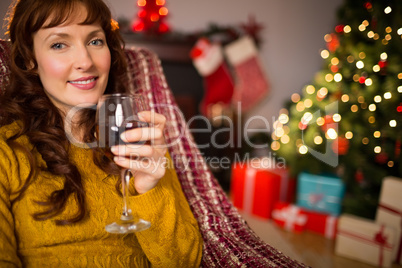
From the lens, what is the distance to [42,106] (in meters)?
1.06

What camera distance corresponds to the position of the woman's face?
0.98 meters

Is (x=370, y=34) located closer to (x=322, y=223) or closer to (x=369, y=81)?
(x=369, y=81)

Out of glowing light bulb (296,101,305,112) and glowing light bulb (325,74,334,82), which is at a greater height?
glowing light bulb (325,74,334,82)

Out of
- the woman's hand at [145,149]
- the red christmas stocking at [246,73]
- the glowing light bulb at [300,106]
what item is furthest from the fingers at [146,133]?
the red christmas stocking at [246,73]

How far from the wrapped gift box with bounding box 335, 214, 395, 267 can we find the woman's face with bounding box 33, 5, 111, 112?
190cm

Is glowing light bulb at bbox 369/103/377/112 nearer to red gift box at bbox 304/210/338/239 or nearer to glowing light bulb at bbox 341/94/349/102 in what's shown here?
glowing light bulb at bbox 341/94/349/102

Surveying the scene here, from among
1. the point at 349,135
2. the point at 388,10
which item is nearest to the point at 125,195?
the point at 349,135

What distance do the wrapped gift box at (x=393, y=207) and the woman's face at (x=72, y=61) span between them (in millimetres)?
1930

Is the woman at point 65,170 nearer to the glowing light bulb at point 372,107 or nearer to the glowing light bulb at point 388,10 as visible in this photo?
the glowing light bulb at point 372,107

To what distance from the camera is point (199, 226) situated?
1.16 m

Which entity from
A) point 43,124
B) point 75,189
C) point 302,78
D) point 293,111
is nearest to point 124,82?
point 43,124

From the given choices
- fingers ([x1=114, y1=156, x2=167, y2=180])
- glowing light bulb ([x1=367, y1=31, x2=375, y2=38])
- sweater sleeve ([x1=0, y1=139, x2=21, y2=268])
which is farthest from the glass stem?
glowing light bulb ([x1=367, y1=31, x2=375, y2=38])

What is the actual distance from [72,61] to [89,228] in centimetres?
49

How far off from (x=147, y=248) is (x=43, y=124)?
0.50 metres
